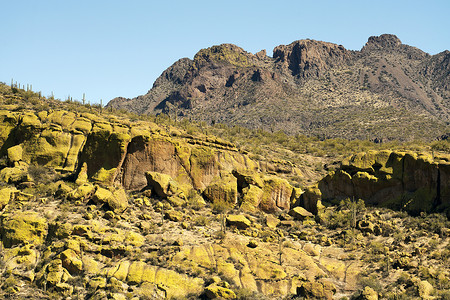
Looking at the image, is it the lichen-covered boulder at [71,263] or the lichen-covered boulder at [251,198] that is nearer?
the lichen-covered boulder at [71,263]

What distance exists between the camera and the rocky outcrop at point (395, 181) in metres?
39.0

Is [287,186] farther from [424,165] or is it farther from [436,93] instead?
[436,93]

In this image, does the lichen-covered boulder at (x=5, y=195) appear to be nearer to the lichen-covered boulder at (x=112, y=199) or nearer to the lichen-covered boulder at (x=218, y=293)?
Result: the lichen-covered boulder at (x=112, y=199)

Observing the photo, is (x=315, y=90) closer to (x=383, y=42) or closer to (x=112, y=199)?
(x=383, y=42)

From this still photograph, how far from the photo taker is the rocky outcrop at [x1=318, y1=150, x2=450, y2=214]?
38969mm

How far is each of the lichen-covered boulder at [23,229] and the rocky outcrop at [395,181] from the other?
25.6 metres

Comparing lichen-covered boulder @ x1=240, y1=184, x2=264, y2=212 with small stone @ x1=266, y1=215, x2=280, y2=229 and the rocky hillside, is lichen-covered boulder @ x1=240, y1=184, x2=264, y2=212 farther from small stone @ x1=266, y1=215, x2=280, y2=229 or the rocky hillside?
small stone @ x1=266, y1=215, x2=280, y2=229

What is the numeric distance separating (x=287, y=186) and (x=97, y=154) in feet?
58.6

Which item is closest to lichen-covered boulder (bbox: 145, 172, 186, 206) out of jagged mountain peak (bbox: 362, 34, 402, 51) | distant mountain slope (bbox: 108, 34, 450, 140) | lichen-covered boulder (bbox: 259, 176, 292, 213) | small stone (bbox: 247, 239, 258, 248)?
lichen-covered boulder (bbox: 259, 176, 292, 213)

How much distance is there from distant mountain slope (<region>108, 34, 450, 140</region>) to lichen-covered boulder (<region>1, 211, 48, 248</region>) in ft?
255

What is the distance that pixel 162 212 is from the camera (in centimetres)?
3562

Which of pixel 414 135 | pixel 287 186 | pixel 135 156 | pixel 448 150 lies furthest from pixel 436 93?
pixel 135 156

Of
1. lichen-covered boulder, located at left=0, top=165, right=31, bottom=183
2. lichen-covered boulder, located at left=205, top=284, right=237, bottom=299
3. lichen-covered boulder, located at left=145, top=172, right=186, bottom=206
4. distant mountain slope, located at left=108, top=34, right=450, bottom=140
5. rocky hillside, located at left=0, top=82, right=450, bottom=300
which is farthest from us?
distant mountain slope, located at left=108, top=34, right=450, bottom=140

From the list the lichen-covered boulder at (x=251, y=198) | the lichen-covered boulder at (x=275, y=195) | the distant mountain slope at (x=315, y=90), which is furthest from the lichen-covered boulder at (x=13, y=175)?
the distant mountain slope at (x=315, y=90)
